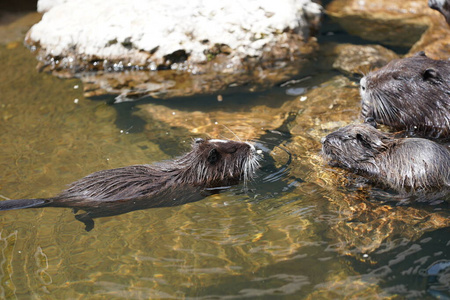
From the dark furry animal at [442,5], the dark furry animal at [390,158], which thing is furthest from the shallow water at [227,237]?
the dark furry animal at [442,5]

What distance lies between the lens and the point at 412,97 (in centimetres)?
560

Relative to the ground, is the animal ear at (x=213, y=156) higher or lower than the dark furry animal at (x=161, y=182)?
higher

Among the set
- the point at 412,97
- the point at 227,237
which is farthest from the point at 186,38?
the point at 227,237

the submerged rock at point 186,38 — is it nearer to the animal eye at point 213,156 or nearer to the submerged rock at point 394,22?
the submerged rock at point 394,22

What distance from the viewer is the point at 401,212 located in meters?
4.22

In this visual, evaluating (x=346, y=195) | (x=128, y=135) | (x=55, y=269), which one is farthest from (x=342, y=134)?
(x=55, y=269)

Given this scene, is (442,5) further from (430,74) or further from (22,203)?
(22,203)

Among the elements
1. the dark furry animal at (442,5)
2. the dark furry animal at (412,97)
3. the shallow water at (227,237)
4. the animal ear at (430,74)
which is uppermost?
→ the dark furry animal at (442,5)

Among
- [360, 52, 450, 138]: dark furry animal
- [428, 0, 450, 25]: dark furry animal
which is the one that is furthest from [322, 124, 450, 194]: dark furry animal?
[428, 0, 450, 25]: dark furry animal

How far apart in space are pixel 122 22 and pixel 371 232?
17.3 ft

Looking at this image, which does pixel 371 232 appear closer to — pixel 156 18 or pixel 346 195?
pixel 346 195

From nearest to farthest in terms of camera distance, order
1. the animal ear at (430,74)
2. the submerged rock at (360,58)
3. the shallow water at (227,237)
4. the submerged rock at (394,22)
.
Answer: the shallow water at (227,237) < the animal ear at (430,74) < the submerged rock at (360,58) < the submerged rock at (394,22)

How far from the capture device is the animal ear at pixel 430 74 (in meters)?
5.44

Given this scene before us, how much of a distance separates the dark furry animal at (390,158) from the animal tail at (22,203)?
107 inches
